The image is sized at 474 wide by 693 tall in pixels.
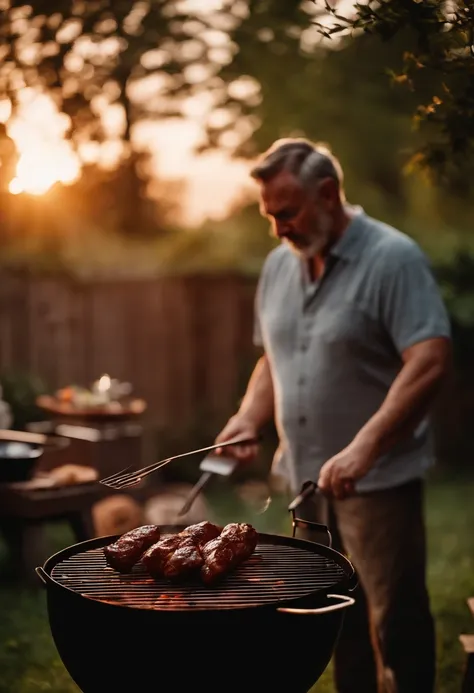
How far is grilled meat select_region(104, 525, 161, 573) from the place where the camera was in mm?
2842

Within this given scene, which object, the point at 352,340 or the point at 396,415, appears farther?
the point at 352,340

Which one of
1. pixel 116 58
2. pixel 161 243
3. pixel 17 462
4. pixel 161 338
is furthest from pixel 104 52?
pixel 161 243

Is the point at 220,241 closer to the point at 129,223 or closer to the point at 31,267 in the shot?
the point at 129,223

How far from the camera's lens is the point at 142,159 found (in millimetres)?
13562

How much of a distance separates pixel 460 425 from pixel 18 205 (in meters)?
6.64

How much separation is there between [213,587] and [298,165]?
5.80 feet

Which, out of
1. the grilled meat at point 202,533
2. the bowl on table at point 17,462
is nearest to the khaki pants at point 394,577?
the grilled meat at point 202,533

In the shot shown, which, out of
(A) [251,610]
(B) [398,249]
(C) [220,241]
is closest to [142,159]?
(C) [220,241]

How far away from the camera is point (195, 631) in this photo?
8.12 ft

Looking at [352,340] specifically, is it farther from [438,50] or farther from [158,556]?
[158,556]

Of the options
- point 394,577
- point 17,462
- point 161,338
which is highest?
point 394,577

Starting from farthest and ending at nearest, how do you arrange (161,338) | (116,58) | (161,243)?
1. (161,243)
2. (161,338)
3. (116,58)

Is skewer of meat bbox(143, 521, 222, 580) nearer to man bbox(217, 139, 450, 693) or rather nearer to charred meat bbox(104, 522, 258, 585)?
charred meat bbox(104, 522, 258, 585)

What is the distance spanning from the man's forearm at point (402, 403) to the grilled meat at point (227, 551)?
69cm
